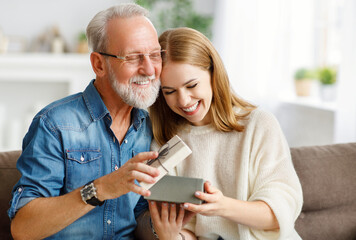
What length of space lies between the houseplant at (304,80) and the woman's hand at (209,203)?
2888mm

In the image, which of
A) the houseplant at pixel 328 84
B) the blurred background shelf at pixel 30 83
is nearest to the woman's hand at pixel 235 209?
the houseplant at pixel 328 84

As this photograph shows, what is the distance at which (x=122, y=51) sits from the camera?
159 cm

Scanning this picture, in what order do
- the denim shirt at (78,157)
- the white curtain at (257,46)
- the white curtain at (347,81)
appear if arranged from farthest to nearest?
the white curtain at (257,46) → the white curtain at (347,81) → the denim shirt at (78,157)

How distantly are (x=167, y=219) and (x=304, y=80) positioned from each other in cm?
291

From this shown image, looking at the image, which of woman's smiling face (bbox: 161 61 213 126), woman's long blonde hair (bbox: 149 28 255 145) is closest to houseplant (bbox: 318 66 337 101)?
woman's long blonde hair (bbox: 149 28 255 145)

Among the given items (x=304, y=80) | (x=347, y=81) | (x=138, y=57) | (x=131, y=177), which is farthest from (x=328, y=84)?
(x=131, y=177)

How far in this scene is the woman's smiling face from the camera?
159 centimetres

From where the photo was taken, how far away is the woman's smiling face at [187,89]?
159cm

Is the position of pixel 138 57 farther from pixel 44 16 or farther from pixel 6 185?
pixel 44 16

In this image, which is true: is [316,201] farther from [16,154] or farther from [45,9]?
[45,9]

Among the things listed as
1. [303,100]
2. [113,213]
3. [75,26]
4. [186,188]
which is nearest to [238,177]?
[186,188]

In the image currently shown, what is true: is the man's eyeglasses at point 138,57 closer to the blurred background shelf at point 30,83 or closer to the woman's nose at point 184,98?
the woman's nose at point 184,98

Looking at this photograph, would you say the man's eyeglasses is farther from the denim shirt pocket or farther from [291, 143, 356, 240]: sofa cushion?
[291, 143, 356, 240]: sofa cushion

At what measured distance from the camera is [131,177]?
124 cm
